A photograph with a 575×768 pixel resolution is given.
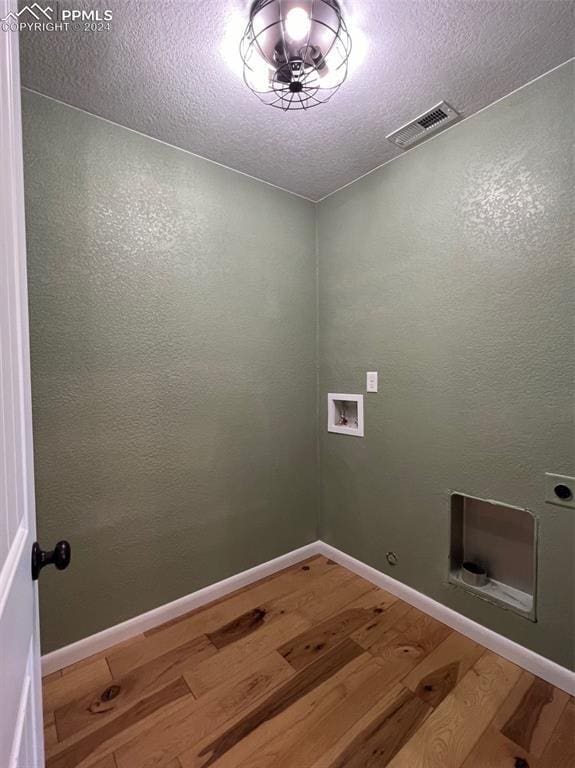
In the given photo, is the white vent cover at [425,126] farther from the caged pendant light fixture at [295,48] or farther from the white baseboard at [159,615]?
the white baseboard at [159,615]

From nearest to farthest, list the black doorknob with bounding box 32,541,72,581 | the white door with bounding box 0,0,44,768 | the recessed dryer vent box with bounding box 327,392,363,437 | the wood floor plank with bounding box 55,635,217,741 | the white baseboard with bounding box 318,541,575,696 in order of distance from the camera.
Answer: the white door with bounding box 0,0,44,768 < the black doorknob with bounding box 32,541,72,581 < the wood floor plank with bounding box 55,635,217,741 < the white baseboard with bounding box 318,541,575,696 < the recessed dryer vent box with bounding box 327,392,363,437

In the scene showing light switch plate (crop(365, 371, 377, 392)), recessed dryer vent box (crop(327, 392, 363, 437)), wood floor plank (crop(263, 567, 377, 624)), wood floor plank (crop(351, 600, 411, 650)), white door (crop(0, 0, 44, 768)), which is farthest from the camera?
recessed dryer vent box (crop(327, 392, 363, 437))

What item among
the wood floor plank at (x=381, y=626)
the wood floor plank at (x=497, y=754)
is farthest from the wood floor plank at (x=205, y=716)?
the wood floor plank at (x=497, y=754)

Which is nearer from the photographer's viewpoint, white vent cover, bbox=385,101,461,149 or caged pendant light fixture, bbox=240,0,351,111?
caged pendant light fixture, bbox=240,0,351,111

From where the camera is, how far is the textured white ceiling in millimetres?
1156

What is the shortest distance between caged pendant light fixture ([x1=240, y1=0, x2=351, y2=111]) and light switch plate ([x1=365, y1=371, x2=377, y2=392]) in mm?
1400

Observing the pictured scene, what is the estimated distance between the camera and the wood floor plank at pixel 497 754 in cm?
111

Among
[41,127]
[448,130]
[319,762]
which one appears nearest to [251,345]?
[41,127]

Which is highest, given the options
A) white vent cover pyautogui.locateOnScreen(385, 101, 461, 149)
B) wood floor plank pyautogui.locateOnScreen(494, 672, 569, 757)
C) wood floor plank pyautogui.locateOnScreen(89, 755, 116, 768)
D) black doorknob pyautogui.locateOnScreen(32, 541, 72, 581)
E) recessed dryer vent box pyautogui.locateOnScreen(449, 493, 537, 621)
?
white vent cover pyautogui.locateOnScreen(385, 101, 461, 149)

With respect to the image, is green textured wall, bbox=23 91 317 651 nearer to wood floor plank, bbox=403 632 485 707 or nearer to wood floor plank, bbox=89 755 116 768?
→ wood floor plank, bbox=89 755 116 768

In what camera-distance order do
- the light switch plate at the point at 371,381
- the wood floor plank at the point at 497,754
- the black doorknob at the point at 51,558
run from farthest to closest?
1. the light switch plate at the point at 371,381
2. the wood floor plank at the point at 497,754
3. the black doorknob at the point at 51,558

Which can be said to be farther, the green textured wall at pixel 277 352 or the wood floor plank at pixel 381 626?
the wood floor plank at pixel 381 626

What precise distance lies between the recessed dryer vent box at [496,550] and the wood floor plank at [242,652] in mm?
876

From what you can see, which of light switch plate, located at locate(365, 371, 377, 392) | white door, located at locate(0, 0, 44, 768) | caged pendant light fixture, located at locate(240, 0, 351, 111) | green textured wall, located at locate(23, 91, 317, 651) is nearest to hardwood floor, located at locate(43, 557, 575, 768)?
green textured wall, located at locate(23, 91, 317, 651)
